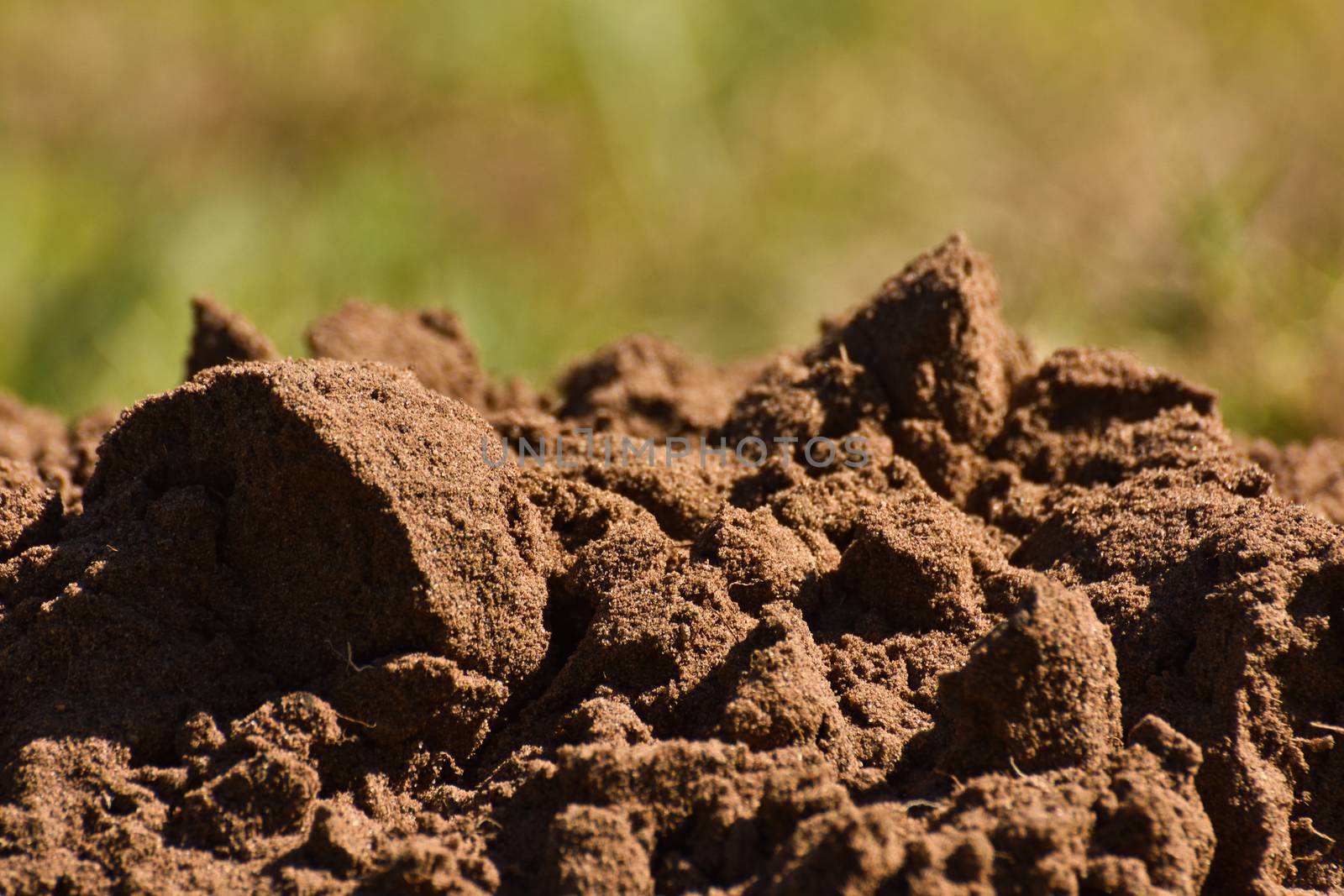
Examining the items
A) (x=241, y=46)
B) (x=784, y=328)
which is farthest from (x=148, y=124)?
(x=784, y=328)

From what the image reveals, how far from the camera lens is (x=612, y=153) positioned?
5.92 m

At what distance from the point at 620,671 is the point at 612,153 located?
14.8ft

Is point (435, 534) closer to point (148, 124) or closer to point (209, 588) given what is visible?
point (209, 588)

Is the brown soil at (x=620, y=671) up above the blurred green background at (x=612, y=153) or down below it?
below

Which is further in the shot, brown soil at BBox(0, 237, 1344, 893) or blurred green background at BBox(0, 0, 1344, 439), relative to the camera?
blurred green background at BBox(0, 0, 1344, 439)

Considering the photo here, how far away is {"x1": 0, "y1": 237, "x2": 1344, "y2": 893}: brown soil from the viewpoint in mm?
1434

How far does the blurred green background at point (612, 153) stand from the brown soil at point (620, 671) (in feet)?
8.12

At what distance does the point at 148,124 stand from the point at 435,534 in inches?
204

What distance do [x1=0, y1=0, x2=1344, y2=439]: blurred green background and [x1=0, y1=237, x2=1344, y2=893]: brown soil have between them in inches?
97.4

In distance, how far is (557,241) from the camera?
603 centimetres

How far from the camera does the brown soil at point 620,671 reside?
1434 mm

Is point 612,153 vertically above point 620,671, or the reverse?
point 612,153

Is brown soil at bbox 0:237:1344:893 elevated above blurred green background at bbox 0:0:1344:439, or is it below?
below

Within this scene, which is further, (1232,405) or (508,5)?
(508,5)
